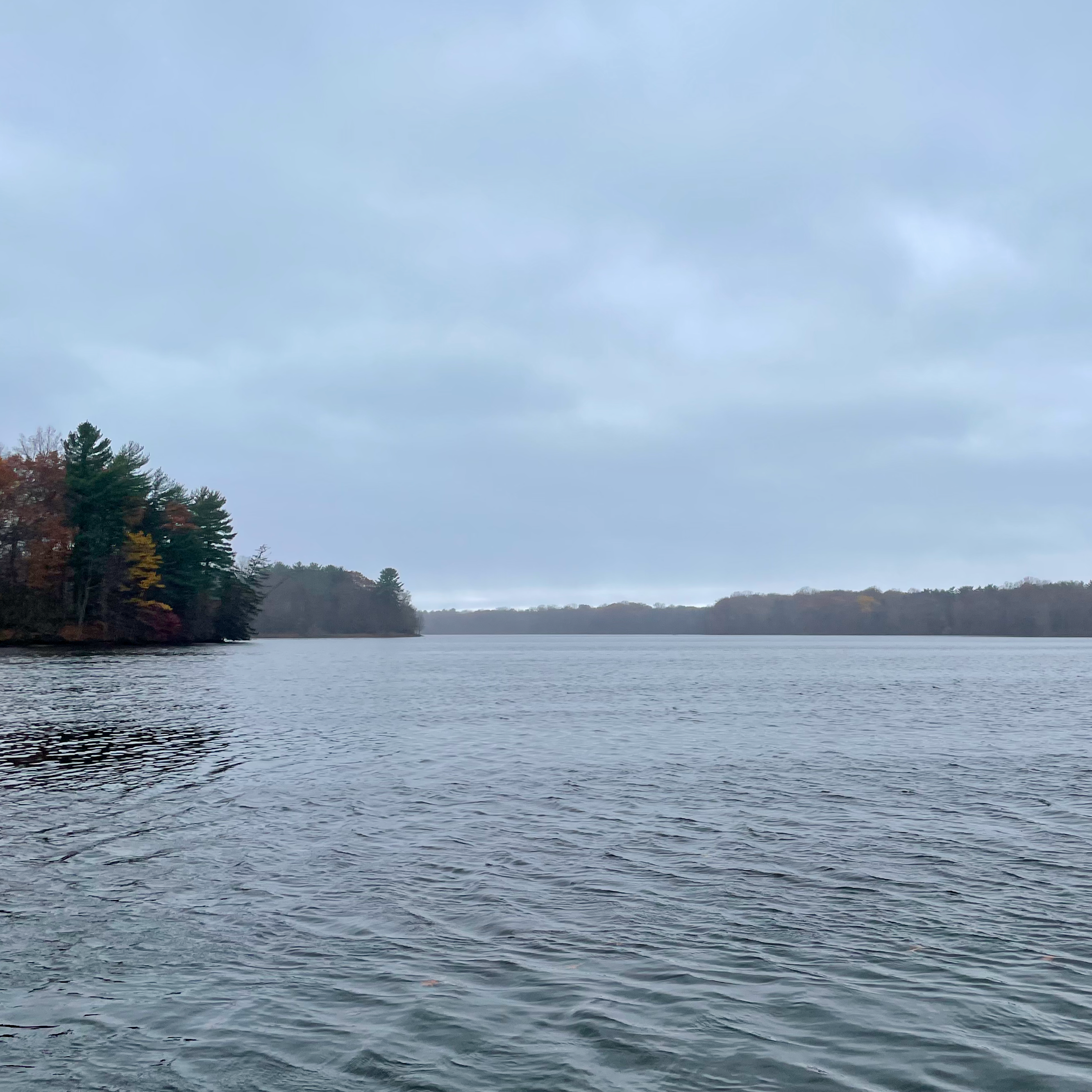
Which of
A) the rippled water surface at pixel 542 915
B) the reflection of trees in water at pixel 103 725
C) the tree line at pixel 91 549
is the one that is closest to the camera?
the rippled water surface at pixel 542 915

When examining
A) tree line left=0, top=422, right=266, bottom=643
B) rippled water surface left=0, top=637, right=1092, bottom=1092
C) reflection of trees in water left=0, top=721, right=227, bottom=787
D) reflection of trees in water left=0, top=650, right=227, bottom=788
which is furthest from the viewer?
tree line left=0, top=422, right=266, bottom=643

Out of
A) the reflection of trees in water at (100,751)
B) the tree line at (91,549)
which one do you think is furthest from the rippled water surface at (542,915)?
the tree line at (91,549)

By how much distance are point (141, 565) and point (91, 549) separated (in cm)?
693

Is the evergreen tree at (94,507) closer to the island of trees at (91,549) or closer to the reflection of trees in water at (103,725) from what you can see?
the island of trees at (91,549)

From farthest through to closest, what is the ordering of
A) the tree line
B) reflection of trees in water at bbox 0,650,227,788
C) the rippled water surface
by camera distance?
the tree line
reflection of trees in water at bbox 0,650,227,788
the rippled water surface

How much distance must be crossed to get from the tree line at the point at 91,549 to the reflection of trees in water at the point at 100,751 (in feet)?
252

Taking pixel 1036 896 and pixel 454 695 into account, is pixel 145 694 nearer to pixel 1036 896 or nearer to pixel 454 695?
pixel 454 695

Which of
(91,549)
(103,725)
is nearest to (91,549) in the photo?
(91,549)

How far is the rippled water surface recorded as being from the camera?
24.9 feet

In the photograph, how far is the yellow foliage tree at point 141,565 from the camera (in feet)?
355

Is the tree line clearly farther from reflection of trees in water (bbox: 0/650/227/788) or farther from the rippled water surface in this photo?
the rippled water surface

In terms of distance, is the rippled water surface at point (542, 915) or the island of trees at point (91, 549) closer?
the rippled water surface at point (542, 915)

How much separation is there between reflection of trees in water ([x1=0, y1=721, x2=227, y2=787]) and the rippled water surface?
0.18 meters

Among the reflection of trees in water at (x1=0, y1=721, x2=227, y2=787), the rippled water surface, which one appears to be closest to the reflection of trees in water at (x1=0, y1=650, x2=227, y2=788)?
the reflection of trees in water at (x1=0, y1=721, x2=227, y2=787)
